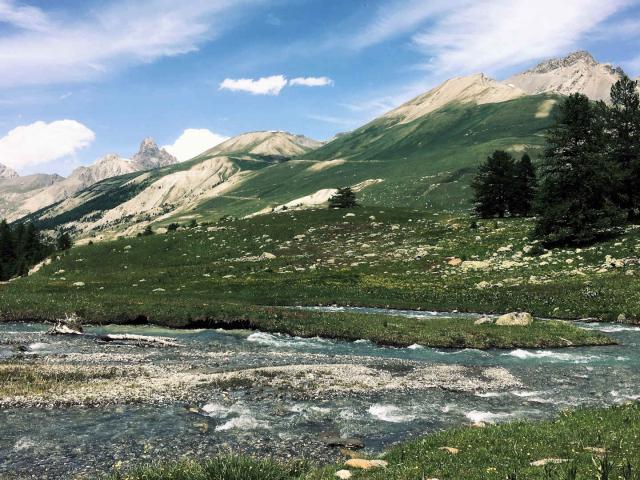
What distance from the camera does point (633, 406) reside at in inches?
787

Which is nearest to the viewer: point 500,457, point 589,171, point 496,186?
point 500,457

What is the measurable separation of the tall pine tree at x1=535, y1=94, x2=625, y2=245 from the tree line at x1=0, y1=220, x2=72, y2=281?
119723 millimetres

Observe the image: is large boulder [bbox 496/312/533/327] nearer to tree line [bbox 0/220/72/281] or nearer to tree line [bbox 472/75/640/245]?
tree line [bbox 472/75/640/245]

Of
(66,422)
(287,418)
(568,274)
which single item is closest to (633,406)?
(287,418)

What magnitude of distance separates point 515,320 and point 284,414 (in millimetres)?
27234

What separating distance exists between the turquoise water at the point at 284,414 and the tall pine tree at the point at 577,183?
3242cm

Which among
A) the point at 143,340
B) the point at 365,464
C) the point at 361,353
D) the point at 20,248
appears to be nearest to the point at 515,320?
the point at 361,353

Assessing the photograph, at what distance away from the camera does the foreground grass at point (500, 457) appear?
12.5 metres

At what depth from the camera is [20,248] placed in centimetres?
14300

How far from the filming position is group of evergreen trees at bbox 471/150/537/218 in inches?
3915

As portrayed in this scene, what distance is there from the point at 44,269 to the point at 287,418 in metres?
83.5

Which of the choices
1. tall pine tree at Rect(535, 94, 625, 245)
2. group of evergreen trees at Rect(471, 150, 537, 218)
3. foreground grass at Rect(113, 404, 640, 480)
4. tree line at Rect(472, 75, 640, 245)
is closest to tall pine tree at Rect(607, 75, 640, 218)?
tree line at Rect(472, 75, 640, 245)

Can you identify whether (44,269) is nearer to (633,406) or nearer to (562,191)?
(562,191)

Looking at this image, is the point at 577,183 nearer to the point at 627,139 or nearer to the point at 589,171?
the point at 589,171
